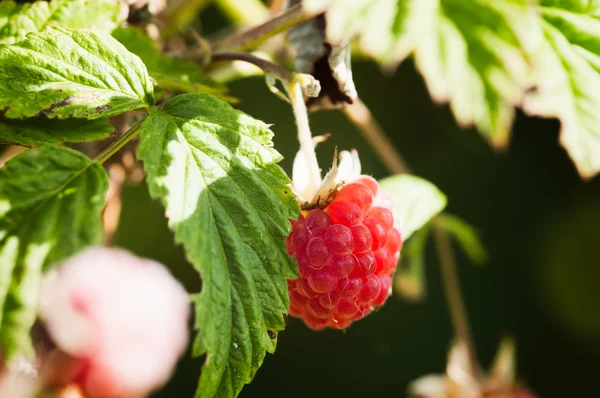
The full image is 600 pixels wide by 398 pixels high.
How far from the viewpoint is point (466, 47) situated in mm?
710

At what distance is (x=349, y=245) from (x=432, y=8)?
25 centimetres

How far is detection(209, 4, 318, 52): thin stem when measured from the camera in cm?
66

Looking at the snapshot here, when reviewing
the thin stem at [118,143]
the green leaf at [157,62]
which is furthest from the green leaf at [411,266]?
the thin stem at [118,143]

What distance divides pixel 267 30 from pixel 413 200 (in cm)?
27

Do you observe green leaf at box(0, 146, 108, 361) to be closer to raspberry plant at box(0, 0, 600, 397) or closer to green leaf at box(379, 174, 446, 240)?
raspberry plant at box(0, 0, 600, 397)

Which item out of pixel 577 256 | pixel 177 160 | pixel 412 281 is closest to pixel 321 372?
pixel 412 281

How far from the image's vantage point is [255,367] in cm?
53

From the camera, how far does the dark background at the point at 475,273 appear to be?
158cm

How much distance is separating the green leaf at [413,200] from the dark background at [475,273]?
0.69 meters

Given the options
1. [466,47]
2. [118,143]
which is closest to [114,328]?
[118,143]

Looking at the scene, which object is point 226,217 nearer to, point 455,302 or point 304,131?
point 304,131

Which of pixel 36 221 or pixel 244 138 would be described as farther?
pixel 244 138

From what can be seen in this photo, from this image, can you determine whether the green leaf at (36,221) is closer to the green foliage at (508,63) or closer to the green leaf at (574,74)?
the green foliage at (508,63)

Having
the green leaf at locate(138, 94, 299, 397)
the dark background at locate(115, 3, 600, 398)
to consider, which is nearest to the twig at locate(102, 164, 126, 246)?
the green leaf at locate(138, 94, 299, 397)
